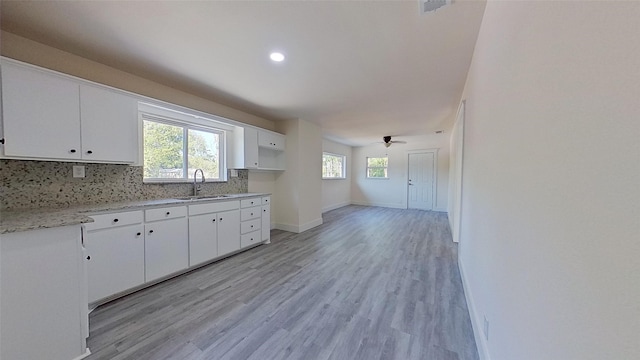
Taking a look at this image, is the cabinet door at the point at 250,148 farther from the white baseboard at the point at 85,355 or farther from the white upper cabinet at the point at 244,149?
the white baseboard at the point at 85,355

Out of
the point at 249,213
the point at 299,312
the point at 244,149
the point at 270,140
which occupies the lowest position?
the point at 299,312

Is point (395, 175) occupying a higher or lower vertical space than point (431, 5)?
lower

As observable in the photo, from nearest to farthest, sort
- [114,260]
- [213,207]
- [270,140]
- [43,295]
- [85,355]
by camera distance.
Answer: [43,295] → [85,355] → [114,260] → [213,207] → [270,140]

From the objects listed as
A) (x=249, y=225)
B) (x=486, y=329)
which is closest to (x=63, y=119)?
(x=249, y=225)

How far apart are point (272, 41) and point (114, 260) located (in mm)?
2471

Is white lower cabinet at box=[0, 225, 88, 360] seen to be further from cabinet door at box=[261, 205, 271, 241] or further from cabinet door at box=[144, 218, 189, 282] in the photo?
cabinet door at box=[261, 205, 271, 241]

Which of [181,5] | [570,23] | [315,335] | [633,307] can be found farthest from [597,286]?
[181,5]

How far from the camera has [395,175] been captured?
7840 mm

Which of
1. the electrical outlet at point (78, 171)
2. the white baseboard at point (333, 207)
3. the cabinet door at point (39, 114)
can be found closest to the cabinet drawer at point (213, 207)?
the electrical outlet at point (78, 171)

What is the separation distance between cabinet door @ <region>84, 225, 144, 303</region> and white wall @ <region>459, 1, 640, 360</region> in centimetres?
294

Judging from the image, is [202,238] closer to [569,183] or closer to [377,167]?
[569,183]

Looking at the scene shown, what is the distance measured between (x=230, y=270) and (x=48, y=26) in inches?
110

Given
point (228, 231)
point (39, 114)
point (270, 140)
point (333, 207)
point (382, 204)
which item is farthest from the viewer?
point (382, 204)

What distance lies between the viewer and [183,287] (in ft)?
7.79
